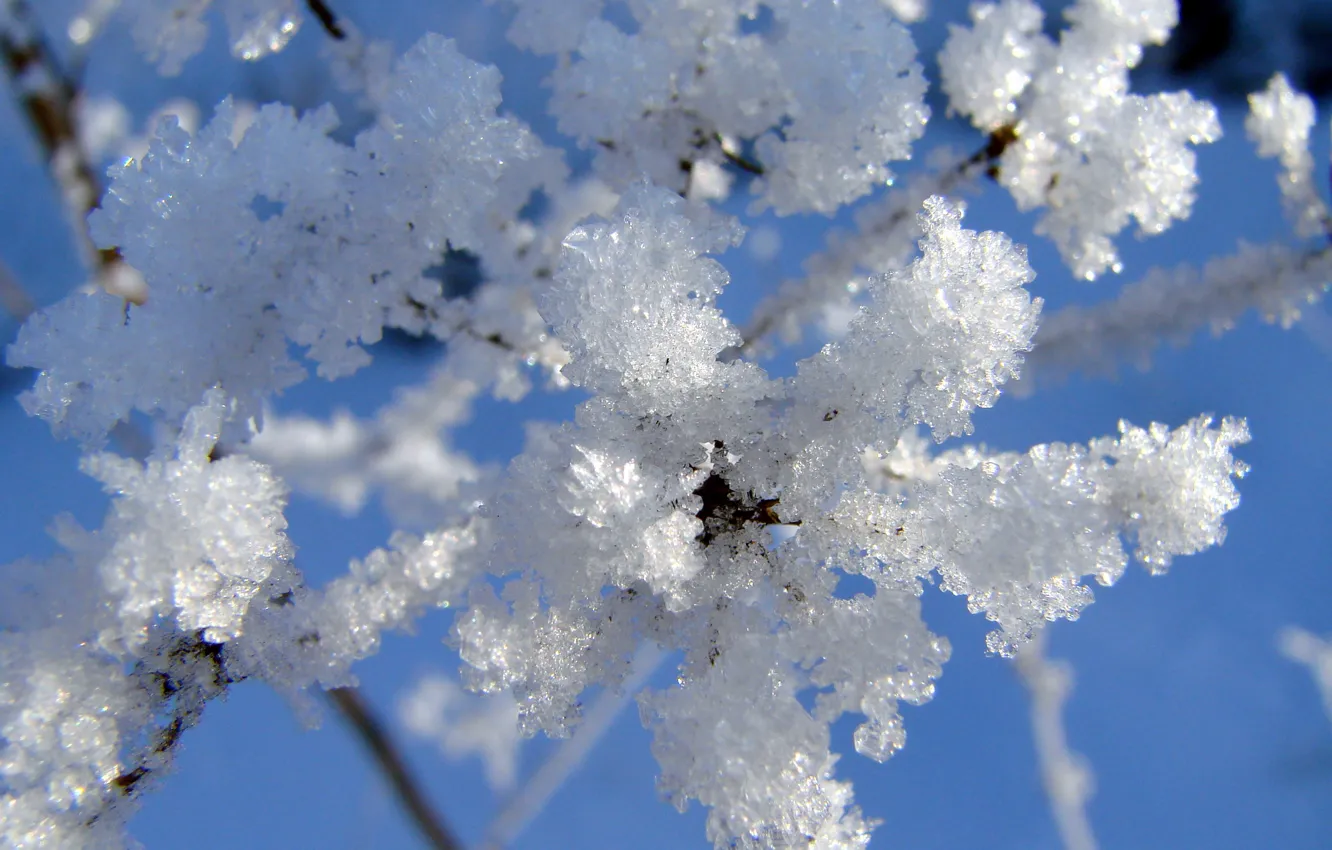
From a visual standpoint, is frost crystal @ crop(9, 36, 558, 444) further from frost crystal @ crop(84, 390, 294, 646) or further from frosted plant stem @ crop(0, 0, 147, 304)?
frosted plant stem @ crop(0, 0, 147, 304)

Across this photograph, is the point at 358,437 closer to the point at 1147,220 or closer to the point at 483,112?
the point at 483,112

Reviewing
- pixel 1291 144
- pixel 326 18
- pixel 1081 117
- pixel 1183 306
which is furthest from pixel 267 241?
pixel 1291 144

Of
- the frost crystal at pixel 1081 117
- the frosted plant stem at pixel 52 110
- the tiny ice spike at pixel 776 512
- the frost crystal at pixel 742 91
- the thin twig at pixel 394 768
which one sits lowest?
the tiny ice spike at pixel 776 512

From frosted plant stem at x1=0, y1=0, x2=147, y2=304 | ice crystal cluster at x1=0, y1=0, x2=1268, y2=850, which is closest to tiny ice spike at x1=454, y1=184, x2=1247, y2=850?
ice crystal cluster at x1=0, y1=0, x2=1268, y2=850

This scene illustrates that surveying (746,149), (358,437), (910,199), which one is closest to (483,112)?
(746,149)

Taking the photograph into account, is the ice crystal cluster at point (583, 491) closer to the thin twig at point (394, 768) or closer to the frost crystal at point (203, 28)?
the frost crystal at point (203, 28)

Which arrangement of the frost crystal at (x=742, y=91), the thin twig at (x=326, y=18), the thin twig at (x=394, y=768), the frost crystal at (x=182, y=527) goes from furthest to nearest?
the thin twig at (x=394, y=768) < the thin twig at (x=326, y=18) < the frost crystal at (x=742, y=91) < the frost crystal at (x=182, y=527)

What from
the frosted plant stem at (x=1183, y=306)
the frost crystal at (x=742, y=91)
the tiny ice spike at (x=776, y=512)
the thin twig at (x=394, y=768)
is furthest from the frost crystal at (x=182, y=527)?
the thin twig at (x=394, y=768)
